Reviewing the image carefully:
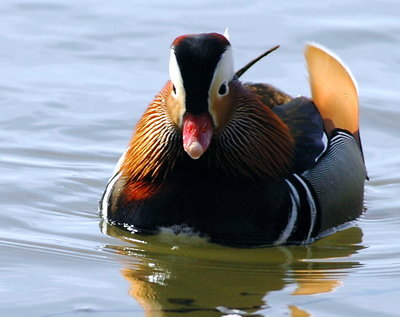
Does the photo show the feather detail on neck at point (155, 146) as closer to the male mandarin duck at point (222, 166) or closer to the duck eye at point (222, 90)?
the male mandarin duck at point (222, 166)

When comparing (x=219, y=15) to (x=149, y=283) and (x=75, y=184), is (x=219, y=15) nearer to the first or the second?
(x=75, y=184)

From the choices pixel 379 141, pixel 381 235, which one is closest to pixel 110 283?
pixel 381 235

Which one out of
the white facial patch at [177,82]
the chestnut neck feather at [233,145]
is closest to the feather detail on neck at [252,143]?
the chestnut neck feather at [233,145]

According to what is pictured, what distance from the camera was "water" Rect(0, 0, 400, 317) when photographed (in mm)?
6340

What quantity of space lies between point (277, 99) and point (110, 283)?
2.10 meters

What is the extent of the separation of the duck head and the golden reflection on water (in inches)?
24.5

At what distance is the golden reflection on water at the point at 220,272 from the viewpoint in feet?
20.3

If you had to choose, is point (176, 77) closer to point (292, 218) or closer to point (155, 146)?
point (155, 146)

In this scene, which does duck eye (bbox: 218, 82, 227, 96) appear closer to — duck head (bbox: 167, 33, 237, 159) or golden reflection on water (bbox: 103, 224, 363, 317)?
duck head (bbox: 167, 33, 237, 159)

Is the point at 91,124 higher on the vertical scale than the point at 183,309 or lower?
higher

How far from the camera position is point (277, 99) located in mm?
8070

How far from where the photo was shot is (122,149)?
9336 mm

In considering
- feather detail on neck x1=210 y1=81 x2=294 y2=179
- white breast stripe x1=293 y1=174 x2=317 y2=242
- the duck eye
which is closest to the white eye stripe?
the duck eye

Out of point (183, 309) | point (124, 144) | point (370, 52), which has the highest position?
point (370, 52)
